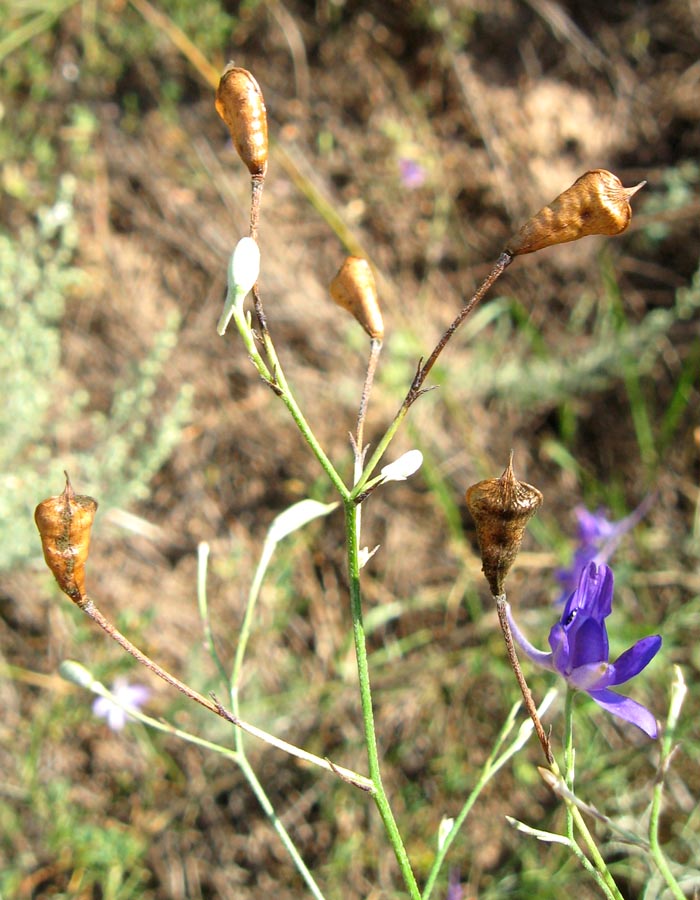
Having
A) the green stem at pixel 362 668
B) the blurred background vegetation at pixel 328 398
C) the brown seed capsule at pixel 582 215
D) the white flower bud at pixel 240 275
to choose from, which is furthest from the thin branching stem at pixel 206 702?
the blurred background vegetation at pixel 328 398

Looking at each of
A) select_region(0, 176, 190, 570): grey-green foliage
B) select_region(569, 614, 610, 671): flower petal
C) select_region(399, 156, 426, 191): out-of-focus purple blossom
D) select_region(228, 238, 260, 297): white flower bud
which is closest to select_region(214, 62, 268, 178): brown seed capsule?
select_region(228, 238, 260, 297): white flower bud

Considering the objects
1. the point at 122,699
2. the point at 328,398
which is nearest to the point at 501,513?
the point at 122,699

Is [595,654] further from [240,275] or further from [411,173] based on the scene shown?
[411,173]

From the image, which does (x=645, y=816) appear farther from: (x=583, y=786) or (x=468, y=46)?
(x=468, y=46)

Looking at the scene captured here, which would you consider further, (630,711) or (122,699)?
(122,699)

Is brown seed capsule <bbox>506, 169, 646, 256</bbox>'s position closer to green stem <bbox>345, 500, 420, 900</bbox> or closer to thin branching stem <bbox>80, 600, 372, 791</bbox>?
green stem <bbox>345, 500, 420, 900</bbox>

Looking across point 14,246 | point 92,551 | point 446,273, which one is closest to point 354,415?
point 446,273
